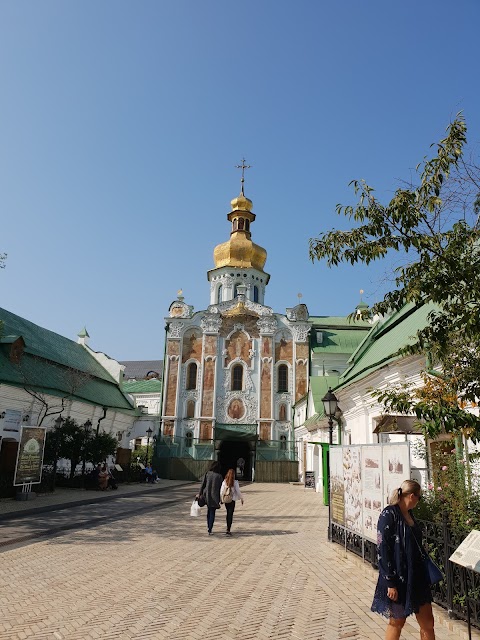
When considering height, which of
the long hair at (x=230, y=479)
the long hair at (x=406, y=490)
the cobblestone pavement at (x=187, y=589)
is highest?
the long hair at (x=406, y=490)

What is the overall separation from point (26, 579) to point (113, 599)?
6.30ft

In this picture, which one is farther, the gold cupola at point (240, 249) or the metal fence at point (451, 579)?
the gold cupola at point (240, 249)

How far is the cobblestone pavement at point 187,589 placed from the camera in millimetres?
5770

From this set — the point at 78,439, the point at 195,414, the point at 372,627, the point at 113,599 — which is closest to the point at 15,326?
the point at 78,439

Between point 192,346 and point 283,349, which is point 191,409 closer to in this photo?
point 192,346

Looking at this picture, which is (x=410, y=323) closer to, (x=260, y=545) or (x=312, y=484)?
(x=260, y=545)

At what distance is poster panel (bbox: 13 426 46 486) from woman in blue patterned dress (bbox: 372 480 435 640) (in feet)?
56.1

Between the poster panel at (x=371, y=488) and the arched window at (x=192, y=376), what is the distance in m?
32.6

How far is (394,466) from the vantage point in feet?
27.0

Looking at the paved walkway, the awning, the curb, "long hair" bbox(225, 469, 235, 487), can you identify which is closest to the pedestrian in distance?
"long hair" bbox(225, 469, 235, 487)

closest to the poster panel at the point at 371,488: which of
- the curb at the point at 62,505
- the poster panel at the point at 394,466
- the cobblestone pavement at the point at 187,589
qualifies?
the poster panel at the point at 394,466

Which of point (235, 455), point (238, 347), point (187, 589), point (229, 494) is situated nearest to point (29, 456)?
point (229, 494)

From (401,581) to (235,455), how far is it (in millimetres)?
39850

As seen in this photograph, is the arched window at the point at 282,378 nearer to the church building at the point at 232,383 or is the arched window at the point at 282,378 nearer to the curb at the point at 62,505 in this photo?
the church building at the point at 232,383
